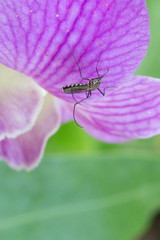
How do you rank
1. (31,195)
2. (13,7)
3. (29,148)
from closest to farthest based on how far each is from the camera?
1. (13,7)
2. (29,148)
3. (31,195)

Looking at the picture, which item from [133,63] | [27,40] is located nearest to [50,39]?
[27,40]

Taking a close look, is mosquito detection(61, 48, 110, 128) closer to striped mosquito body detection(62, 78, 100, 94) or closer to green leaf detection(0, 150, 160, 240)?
striped mosquito body detection(62, 78, 100, 94)

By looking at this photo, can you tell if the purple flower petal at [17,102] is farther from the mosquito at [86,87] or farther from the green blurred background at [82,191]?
the green blurred background at [82,191]

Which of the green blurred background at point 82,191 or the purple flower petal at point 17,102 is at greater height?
the purple flower petal at point 17,102

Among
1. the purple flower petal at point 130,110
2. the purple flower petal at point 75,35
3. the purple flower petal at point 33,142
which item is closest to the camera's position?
the purple flower petal at point 75,35

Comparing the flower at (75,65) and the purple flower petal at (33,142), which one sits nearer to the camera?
the flower at (75,65)

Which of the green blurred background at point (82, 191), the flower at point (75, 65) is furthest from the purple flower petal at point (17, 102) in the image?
the green blurred background at point (82, 191)

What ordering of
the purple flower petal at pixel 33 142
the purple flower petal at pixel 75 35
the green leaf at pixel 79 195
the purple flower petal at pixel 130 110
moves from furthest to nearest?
the green leaf at pixel 79 195 → the purple flower petal at pixel 33 142 → the purple flower petal at pixel 130 110 → the purple flower petal at pixel 75 35

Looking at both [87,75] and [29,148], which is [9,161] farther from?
[87,75]
